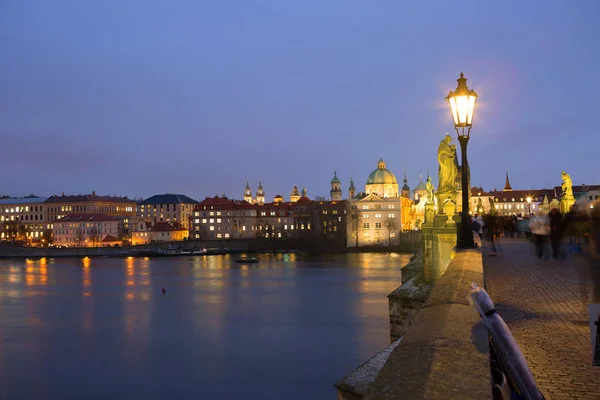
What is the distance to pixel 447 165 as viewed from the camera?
1667cm

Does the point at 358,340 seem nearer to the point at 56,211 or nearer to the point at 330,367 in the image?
the point at 330,367

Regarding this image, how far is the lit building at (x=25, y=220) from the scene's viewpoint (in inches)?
Result: 5536

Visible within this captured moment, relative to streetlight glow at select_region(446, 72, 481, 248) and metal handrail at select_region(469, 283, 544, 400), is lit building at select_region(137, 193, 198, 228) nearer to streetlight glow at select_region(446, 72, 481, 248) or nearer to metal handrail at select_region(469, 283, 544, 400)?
streetlight glow at select_region(446, 72, 481, 248)

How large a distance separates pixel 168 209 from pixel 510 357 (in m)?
147

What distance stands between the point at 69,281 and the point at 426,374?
61.0 meters


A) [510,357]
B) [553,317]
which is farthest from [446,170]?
[510,357]

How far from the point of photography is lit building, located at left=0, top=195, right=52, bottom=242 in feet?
461

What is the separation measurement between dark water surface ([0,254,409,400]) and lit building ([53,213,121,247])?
3084 inches

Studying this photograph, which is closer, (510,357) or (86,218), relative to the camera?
(510,357)

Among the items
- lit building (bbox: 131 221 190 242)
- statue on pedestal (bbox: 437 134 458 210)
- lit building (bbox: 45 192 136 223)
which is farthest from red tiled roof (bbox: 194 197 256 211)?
statue on pedestal (bbox: 437 134 458 210)

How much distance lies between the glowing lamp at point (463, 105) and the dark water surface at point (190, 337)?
1043cm

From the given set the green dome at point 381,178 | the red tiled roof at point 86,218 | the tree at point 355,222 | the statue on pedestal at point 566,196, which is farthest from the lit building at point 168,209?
the statue on pedestal at point 566,196

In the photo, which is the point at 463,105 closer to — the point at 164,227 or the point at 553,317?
the point at 553,317

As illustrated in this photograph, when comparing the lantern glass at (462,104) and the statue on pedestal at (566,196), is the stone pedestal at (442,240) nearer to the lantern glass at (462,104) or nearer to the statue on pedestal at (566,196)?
the lantern glass at (462,104)
